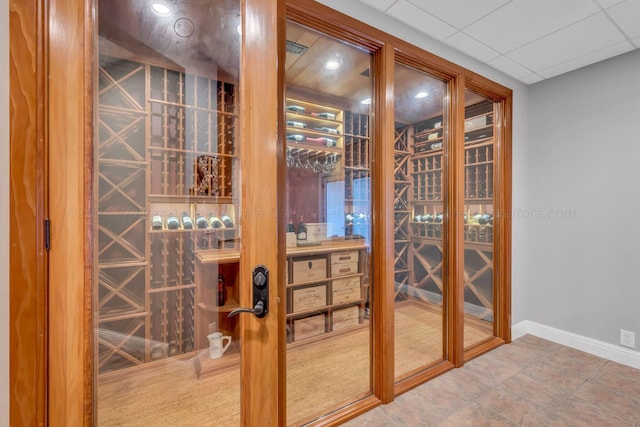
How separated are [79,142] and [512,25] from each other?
2428 mm

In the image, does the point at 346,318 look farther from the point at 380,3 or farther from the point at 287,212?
the point at 380,3

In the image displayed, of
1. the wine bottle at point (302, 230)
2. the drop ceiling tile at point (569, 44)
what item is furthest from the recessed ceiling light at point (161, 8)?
the drop ceiling tile at point (569, 44)

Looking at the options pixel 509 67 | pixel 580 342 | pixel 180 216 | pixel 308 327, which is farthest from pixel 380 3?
pixel 580 342

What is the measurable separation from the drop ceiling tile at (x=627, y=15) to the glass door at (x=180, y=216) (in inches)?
82.6

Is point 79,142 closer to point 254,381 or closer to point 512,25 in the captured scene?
point 254,381

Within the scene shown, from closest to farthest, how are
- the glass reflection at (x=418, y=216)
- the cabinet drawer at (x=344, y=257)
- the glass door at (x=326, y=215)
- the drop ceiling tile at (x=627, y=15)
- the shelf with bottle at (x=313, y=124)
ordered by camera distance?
the drop ceiling tile at (x=627, y=15) < the glass reflection at (x=418, y=216) < the glass door at (x=326, y=215) < the shelf with bottle at (x=313, y=124) < the cabinet drawer at (x=344, y=257)

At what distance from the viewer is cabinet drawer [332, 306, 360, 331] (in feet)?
9.07

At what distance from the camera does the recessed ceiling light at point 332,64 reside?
7.31 feet

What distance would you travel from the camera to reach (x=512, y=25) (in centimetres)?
180

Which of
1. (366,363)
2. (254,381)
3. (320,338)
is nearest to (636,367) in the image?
(366,363)

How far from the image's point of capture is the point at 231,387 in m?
1.85

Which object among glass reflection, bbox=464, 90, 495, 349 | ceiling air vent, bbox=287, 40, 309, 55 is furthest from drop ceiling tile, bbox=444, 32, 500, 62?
ceiling air vent, bbox=287, 40, 309, 55

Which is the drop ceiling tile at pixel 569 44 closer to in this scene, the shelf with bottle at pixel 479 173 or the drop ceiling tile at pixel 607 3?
the drop ceiling tile at pixel 607 3

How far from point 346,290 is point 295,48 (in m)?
2.19
